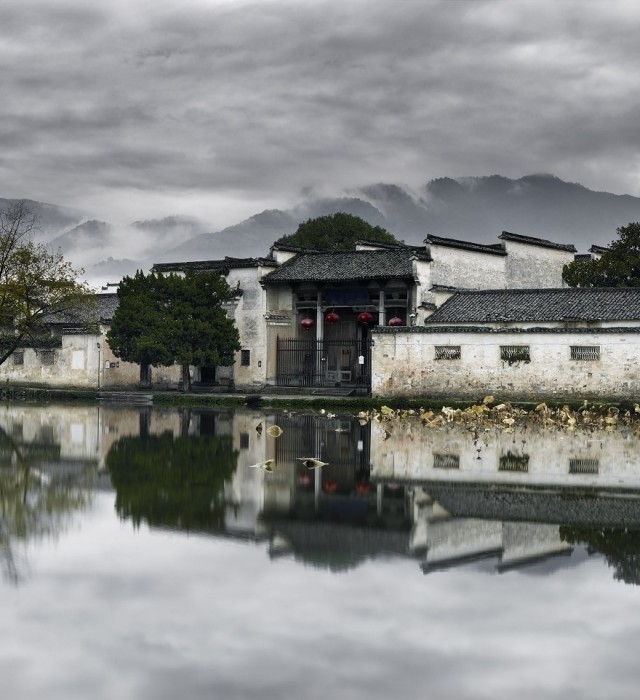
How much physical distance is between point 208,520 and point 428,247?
32788mm

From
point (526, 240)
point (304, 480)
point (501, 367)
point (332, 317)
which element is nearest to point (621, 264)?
point (526, 240)

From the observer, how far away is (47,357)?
163 feet

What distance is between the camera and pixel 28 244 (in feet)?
137

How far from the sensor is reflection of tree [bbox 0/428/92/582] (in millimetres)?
10352

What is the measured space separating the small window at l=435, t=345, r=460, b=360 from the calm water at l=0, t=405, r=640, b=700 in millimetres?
19571

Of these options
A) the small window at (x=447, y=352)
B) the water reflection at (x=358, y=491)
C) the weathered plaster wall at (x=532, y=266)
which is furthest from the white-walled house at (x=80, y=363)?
the water reflection at (x=358, y=491)

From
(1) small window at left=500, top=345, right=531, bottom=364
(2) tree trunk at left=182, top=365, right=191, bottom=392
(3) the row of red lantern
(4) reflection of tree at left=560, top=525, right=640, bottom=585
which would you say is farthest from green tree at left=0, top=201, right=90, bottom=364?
(4) reflection of tree at left=560, top=525, right=640, bottom=585

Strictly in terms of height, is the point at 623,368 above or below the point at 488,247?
below

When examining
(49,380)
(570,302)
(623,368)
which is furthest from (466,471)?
(49,380)

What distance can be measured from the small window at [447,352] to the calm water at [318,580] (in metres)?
19.6

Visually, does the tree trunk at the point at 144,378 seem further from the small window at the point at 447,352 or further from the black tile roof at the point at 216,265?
the small window at the point at 447,352

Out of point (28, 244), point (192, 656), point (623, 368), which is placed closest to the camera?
point (192, 656)

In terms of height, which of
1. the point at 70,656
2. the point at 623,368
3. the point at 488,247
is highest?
the point at 488,247

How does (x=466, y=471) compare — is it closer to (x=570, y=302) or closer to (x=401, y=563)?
(x=401, y=563)
